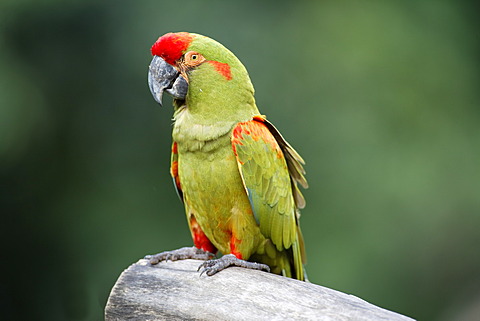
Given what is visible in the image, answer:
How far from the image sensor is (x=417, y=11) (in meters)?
3.92

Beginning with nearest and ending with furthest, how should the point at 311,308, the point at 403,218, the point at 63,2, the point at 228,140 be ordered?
the point at 311,308
the point at 228,140
the point at 63,2
the point at 403,218

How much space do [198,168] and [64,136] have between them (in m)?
1.64

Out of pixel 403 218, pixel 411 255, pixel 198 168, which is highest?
pixel 198 168

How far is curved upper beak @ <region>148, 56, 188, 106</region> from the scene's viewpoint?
206 centimetres

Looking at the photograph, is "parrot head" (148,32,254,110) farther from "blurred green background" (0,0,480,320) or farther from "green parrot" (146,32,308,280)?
"blurred green background" (0,0,480,320)

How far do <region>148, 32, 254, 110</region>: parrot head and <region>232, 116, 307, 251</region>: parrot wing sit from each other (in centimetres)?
16

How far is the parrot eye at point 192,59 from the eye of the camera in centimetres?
204

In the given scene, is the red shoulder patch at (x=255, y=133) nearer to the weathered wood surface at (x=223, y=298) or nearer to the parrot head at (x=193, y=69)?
the parrot head at (x=193, y=69)

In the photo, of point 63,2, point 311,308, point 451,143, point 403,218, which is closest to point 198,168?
point 311,308

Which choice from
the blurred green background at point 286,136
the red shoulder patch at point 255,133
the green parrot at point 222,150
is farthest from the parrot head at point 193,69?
the blurred green background at point 286,136

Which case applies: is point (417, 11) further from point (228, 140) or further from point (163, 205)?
point (228, 140)

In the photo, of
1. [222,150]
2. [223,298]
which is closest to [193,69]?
[222,150]

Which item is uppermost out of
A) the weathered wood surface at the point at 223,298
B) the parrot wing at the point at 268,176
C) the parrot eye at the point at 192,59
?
the parrot eye at the point at 192,59

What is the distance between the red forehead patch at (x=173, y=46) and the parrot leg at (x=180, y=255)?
0.71 metres
